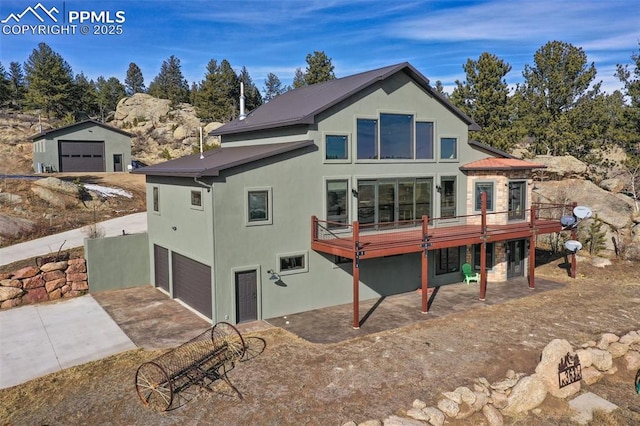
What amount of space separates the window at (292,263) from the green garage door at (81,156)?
32879 millimetres

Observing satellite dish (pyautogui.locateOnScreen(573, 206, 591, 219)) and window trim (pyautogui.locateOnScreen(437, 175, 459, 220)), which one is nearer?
window trim (pyautogui.locateOnScreen(437, 175, 459, 220))

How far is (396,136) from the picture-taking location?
18828mm

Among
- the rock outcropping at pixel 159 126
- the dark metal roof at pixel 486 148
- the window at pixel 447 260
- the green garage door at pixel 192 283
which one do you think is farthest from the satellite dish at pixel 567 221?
the rock outcropping at pixel 159 126

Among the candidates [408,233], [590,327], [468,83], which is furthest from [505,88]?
[590,327]

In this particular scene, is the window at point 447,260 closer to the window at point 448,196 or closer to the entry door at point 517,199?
the window at point 448,196

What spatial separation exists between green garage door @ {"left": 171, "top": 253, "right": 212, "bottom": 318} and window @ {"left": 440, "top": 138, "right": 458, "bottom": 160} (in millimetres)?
11340

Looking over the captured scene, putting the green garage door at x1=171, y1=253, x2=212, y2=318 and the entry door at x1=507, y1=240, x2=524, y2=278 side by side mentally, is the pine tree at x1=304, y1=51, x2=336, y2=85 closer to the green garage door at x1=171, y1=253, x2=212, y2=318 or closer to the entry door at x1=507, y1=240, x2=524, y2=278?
the entry door at x1=507, y1=240, x2=524, y2=278

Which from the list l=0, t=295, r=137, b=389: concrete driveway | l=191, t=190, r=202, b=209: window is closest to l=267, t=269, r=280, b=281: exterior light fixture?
l=191, t=190, r=202, b=209: window

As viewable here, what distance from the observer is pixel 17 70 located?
95625 millimetres

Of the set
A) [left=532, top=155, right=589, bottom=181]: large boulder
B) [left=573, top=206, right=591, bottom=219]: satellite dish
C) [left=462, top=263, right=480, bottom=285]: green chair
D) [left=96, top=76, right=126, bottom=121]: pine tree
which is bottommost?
[left=462, top=263, right=480, bottom=285]: green chair

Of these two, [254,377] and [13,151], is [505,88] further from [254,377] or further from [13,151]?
[13,151]

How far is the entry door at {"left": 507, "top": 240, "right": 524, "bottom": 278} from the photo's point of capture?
2147 centimetres

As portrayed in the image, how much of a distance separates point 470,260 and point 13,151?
163 ft

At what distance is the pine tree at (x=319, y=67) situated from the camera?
149ft
